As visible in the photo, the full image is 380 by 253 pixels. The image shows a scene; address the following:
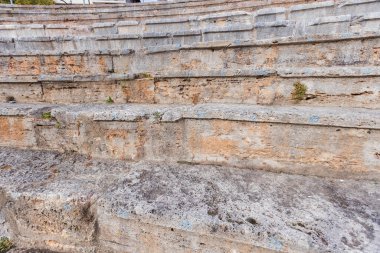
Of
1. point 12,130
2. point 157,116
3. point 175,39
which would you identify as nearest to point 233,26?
point 175,39

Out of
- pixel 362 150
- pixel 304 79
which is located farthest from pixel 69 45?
pixel 362 150

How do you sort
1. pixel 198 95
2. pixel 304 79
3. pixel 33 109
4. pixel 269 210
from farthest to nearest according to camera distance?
1. pixel 198 95
2. pixel 33 109
3. pixel 304 79
4. pixel 269 210

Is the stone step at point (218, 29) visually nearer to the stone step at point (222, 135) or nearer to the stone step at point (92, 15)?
the stone step at point (222, 135)

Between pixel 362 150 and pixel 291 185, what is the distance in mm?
734

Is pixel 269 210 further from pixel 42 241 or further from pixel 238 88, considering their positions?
pixel 42 241

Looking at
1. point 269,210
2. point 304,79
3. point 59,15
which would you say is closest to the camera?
point 269,210

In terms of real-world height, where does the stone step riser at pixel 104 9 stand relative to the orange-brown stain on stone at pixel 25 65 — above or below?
above

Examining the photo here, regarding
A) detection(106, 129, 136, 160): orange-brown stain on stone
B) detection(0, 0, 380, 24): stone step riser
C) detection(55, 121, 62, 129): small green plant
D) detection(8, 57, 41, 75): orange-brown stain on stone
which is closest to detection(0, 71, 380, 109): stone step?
detection(8, 57, 41, 75): orange-brown stain on stone

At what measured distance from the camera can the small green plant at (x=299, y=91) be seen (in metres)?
2.77

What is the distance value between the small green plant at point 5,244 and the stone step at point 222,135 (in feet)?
3.58

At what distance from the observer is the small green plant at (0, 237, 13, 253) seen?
85.1 inches

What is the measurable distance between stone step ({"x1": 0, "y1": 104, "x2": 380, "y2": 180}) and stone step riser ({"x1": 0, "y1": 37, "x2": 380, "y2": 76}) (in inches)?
29.7

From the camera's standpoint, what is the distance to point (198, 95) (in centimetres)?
320

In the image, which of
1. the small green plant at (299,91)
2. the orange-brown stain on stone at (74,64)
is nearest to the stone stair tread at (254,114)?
the small green plant at (299,91)
